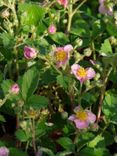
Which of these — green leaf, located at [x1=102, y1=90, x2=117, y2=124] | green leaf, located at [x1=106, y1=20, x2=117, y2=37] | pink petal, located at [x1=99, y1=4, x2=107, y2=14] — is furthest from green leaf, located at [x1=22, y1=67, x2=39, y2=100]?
pink petal, located at [x1=99, y1=4, x2=107, y2=14]

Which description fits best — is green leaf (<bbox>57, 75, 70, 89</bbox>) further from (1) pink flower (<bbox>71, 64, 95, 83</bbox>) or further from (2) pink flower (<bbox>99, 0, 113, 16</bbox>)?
(2) pink flower (<bbox>99, 0, 113, 16</bbox>)

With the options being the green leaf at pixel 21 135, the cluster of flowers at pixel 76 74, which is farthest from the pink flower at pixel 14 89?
the green leaf at pixel 21 135

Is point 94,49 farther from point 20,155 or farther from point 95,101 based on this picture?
point 20,155

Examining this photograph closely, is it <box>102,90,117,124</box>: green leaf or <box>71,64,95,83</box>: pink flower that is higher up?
<box>71,64,95,83</box>: pink flower

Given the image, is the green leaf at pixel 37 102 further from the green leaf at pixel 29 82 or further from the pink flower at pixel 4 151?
the pink flower at pixel 4 151

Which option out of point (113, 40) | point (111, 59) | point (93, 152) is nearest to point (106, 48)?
point (113, 40)

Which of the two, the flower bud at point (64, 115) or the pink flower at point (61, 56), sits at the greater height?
the pink flower at point (61, 56)
